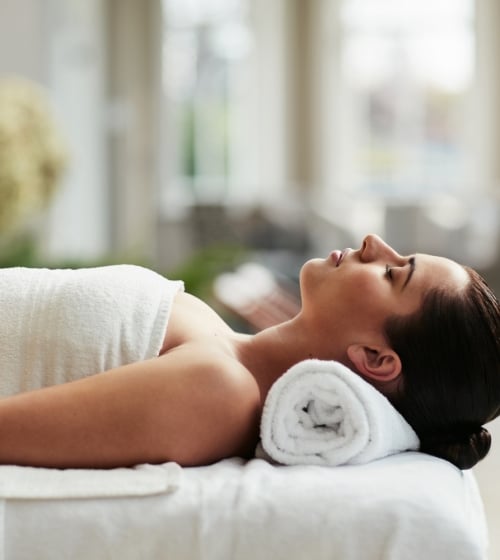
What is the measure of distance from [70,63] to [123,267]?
5210 millimetres

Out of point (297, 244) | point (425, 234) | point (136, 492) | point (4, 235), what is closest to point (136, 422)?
point (136, 492)

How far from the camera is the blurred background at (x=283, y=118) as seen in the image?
7359 mm

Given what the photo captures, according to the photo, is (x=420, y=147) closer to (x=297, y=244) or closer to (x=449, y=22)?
(x=449, y=22)

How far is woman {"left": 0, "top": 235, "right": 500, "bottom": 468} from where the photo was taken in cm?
112

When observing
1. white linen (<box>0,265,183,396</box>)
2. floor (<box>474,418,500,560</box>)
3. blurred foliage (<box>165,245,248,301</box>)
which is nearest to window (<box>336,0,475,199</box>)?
blurred foliage (<box>165,245,248,301</box>)

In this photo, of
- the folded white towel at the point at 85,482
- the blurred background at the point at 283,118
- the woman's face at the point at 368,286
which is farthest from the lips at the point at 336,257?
the blurred background at the point at 283,118

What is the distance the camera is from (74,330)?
1207 millimetres

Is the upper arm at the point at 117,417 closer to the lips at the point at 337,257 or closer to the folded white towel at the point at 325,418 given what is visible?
the folded white towel at the point at 325,418

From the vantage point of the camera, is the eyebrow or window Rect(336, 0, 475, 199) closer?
the eyebrow

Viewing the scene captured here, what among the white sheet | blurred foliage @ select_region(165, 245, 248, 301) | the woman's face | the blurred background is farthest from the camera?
the blurred background

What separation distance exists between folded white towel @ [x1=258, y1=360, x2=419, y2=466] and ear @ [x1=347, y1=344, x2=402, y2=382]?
35 mm

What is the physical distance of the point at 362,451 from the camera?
116 cm

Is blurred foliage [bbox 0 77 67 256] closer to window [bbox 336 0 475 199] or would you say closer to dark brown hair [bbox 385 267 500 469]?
dark brown hair [bbox 385 267 500 469]

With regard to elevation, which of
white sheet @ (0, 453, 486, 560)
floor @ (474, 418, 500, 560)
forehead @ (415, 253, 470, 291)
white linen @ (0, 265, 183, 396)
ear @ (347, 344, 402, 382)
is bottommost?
floor @ (474, 418, 500, 560)
